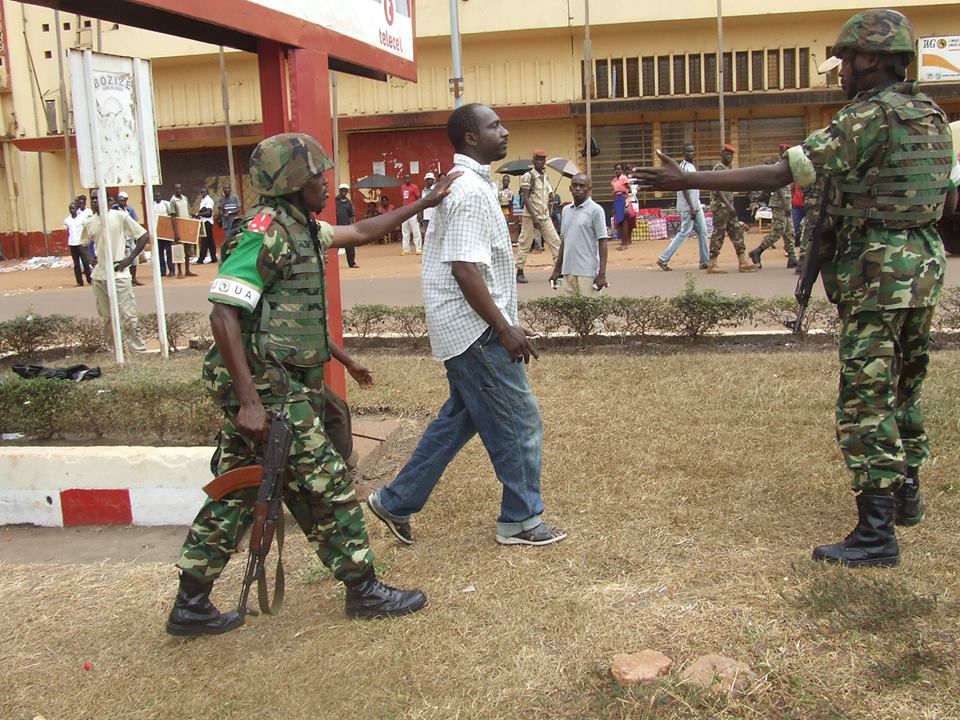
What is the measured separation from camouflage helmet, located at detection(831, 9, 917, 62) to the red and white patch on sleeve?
212cm

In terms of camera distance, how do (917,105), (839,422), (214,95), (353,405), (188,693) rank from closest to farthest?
(188,693)
(917,105)
(839,422)
(353,405)
(214,95)

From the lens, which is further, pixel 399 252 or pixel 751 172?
pixel 399 252

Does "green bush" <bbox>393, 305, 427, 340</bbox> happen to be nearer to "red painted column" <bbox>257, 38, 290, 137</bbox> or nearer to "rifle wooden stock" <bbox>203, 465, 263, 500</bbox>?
"red painted column" <bbox>257, 38, 290, 137</bbox>

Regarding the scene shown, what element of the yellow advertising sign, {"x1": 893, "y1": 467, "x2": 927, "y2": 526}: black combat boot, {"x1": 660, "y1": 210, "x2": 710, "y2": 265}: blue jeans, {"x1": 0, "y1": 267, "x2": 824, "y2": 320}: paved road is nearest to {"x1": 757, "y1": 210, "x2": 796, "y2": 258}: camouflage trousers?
{"x1": 0, "y1": 267, "x2": 824, "y2": 320}: paved road

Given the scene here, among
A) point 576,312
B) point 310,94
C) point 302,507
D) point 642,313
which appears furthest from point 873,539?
point 576,312

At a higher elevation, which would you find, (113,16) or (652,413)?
(113,16)

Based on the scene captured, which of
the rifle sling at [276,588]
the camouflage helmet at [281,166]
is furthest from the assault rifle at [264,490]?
the camouflage helmet at [281,166]

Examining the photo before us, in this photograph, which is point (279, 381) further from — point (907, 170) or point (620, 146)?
point (620, 146)

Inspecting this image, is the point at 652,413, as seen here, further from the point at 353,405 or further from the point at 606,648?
the point at 606,648

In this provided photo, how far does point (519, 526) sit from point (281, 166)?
1.77 metres

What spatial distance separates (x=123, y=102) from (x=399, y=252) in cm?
1567

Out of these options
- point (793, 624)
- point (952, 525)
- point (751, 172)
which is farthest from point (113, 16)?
point (952, 525)

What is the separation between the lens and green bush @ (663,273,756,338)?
8.23 metres

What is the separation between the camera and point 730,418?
5844 millimetres
